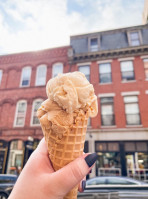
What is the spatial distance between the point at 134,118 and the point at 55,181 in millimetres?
12664

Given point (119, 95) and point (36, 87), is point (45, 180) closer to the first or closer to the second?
point (119, 95)

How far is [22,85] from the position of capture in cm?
1664

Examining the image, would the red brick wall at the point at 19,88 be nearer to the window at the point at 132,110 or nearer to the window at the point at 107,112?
the window at the point at 107,112

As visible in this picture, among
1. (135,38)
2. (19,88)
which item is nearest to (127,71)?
(135,38)

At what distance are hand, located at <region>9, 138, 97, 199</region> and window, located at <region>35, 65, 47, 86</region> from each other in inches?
584

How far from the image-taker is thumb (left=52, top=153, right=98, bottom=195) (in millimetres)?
1764

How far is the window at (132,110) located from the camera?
42.4 ft

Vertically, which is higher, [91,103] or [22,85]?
[22,85]

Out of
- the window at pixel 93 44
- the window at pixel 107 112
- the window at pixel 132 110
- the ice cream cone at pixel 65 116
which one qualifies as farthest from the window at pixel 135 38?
the ice cream cone at pixel 65 116

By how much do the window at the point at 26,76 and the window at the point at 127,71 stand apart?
10.8 m

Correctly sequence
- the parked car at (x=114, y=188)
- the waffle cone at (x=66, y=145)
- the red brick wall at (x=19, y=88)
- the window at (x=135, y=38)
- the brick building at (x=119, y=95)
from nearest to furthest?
the waffle cone at (x=66, y=145) < the parked car at (x=114, y=188) < the brick building at (x=119, y=95) < the red brick wall at (x=19, y=88) < the window at (x=135, y=38)

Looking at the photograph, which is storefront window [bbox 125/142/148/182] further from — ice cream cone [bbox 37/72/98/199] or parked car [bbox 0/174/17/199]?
ice cream cone [bbox 37/72/98/199]

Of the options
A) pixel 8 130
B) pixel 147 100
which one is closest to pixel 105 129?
pixel 147 100

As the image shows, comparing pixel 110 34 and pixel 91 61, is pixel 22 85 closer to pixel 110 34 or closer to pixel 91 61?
pixel 91 61
